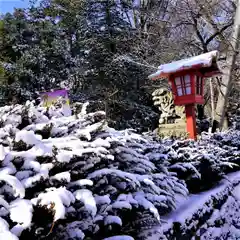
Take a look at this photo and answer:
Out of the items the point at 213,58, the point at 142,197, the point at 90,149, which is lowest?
the point at 142,197

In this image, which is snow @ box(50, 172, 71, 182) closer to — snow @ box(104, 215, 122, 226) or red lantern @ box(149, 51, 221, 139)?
snow @ box(104, 215, 122, 226)

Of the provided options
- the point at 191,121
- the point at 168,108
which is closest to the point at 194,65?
the point at 191,121

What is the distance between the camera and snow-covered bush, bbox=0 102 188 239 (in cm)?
172

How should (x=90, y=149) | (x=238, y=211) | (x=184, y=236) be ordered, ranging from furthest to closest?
(x=238, y=211), (x=184, y=236), (x=90, y=149)

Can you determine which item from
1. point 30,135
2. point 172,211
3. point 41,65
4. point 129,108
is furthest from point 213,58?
point 41,65

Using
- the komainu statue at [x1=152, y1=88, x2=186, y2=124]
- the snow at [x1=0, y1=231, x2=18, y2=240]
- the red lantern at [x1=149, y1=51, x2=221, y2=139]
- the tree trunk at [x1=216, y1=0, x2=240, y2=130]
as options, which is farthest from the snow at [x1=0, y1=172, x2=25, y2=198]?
the tree trunk at [x1=216, y1=0, x2=240, y2=130]

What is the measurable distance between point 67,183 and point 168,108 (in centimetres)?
661

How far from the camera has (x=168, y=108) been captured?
27.7 ft

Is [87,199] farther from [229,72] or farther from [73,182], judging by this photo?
[229,72]

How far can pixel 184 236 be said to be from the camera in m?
2.81

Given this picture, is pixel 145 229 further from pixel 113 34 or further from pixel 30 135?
pixel 113 34

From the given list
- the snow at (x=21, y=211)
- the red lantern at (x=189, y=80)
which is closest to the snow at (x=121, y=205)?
the snow at (x=21, y=211)

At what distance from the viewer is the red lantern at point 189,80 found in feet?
20.5

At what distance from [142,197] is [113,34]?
47.6 feet
